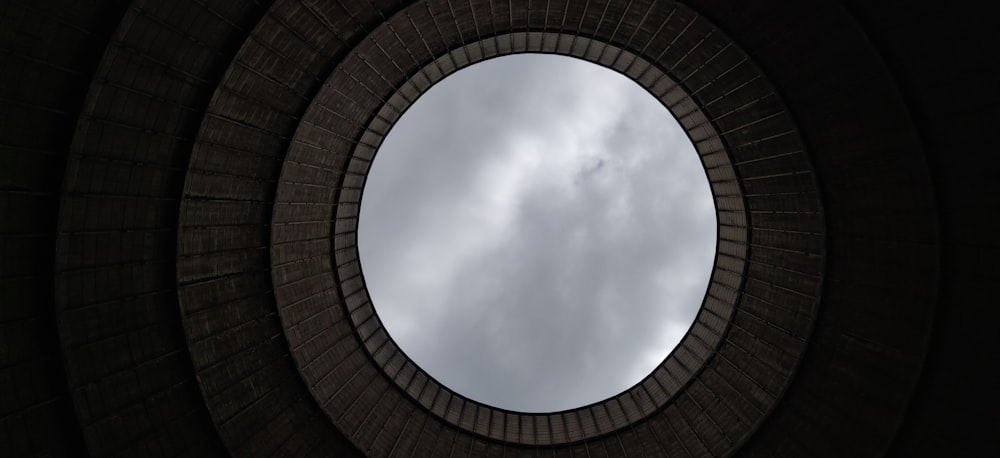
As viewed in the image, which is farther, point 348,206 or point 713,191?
point 348,206

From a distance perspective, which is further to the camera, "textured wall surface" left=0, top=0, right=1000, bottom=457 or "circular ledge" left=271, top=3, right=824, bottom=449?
"circular ledge" left=271, top=3, right=824, bottom=449

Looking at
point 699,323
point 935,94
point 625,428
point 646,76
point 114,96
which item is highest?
point 646,76

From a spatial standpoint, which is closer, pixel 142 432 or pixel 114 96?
pixel 114 96

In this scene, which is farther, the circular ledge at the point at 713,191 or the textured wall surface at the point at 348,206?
the circular ledge at the point at 713,191

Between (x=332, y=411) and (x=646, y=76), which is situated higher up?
(x=646, y=76)

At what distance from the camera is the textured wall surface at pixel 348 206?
60.8 feet

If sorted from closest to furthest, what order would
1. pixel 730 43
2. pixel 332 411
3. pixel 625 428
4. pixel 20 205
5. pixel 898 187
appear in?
pixel 20 205
pixel 898 187
pixel 730 43
pixel 332 411
pixel 625 428

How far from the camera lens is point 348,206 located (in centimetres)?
2888

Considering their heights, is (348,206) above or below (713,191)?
below

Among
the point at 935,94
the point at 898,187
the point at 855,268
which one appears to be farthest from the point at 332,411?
the point at 935,94

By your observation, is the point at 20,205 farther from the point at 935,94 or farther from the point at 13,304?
the point at 935,94

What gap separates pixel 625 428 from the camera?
27.4m

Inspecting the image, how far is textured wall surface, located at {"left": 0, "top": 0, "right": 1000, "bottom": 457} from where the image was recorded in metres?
18.5

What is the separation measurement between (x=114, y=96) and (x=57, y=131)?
240 centimetres
